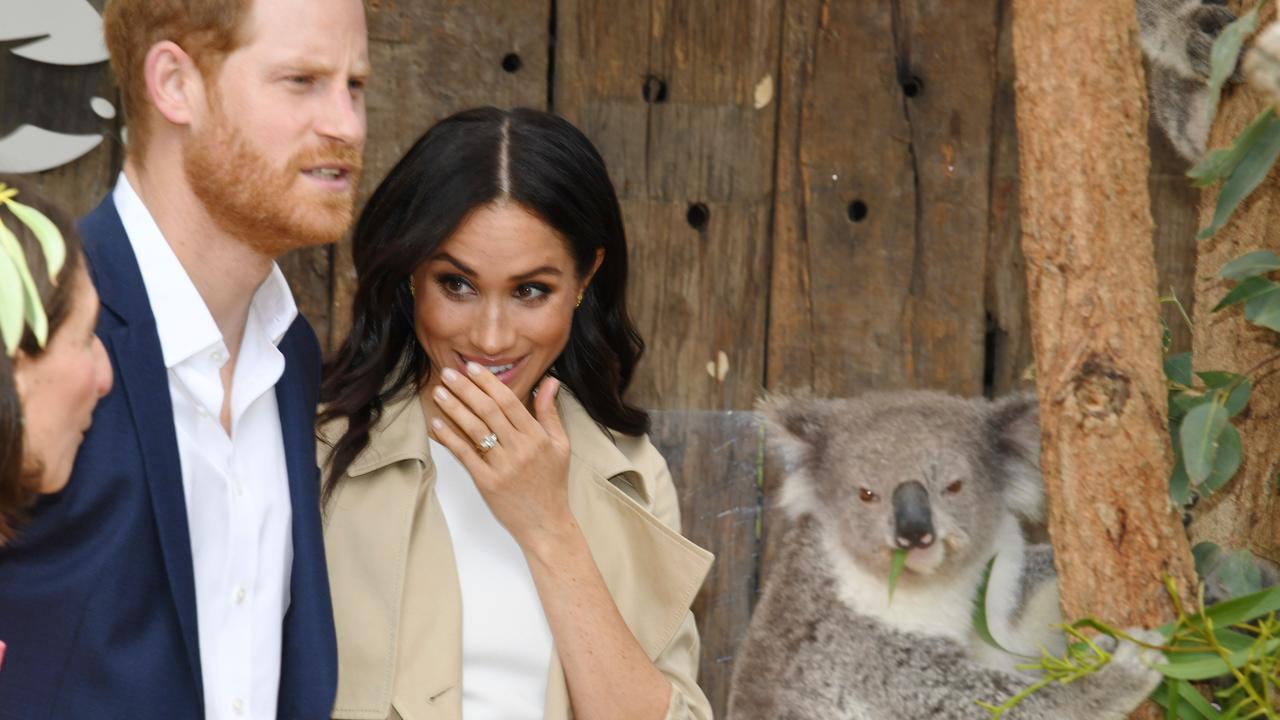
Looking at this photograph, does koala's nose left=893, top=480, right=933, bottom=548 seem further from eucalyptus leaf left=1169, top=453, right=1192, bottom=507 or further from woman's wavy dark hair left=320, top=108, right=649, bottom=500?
woman's wavy dark hair left=320, top=108, right=649, bottom=500

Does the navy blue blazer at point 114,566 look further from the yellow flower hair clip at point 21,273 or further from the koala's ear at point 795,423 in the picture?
the koala's ear at point 795,423

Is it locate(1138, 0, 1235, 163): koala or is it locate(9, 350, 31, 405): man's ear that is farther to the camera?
locate(1138, 0, 1235, 163): koala

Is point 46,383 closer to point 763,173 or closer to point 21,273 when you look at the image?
point 21,273

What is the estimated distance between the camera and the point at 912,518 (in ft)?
6.97

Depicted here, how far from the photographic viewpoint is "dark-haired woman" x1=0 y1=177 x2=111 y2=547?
4.27 feet

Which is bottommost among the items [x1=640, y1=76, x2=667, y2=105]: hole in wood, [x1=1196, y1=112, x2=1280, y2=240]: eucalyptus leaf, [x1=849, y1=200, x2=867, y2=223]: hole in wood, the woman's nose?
the woman's nose

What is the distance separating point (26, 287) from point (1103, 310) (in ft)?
4.06

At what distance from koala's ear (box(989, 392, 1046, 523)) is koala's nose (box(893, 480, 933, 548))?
0.62 ft

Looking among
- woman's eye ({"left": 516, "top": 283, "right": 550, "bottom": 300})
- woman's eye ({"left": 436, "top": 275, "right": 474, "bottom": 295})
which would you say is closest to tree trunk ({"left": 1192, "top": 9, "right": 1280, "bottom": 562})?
A: woman's eye ({"left": 516, "top": 283, "right": 550, "bottom": 300})

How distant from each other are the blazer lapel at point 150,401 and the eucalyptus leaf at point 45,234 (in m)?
0.26

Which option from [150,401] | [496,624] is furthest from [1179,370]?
[150,401]

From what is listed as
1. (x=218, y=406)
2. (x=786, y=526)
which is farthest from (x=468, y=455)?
(x=786, y=526)

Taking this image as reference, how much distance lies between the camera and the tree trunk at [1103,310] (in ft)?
5.88

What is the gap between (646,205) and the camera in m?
2.85
